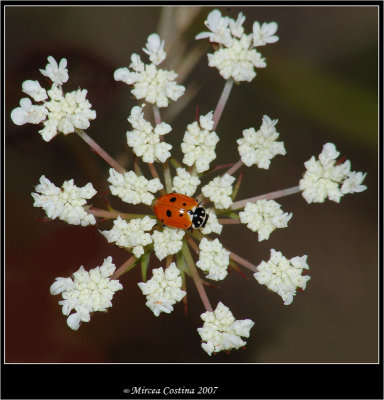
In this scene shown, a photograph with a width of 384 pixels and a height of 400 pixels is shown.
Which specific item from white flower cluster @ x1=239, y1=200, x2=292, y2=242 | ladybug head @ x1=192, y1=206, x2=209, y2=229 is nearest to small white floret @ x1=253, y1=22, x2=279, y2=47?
white flower cluster @ x1=239, y1=200, x2=292, y2=242

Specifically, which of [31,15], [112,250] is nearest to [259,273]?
[112,250]

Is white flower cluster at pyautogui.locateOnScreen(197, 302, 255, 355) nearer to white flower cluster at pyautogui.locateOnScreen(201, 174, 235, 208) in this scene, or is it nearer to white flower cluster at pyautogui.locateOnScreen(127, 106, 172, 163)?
white flower cluster at pyautogui.locateOnScreen(201, 174, 235, 208)

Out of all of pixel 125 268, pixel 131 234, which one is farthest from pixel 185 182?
pixel 125 268

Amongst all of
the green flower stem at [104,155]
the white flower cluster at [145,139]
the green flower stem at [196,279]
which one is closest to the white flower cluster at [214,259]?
the green flower stem at [196,279]

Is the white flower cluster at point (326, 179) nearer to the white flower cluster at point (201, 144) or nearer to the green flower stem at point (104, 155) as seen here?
the white flower cluster at point (201, 144)

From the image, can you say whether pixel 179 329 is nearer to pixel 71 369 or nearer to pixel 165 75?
pixel 71 369

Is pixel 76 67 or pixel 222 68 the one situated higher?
pixel 76 67

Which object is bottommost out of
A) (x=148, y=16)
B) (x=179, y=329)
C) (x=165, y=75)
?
(x=179, y=329)
